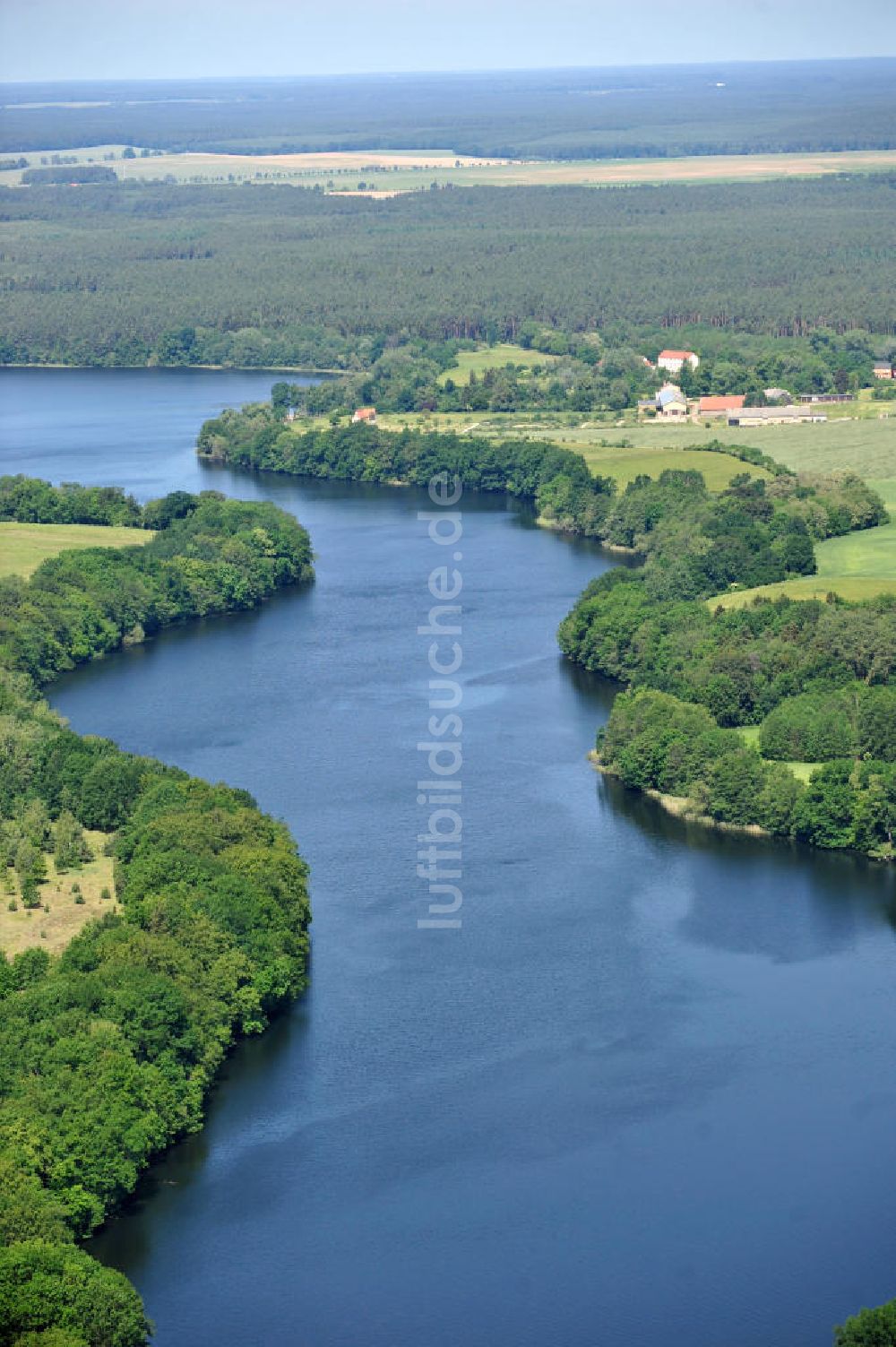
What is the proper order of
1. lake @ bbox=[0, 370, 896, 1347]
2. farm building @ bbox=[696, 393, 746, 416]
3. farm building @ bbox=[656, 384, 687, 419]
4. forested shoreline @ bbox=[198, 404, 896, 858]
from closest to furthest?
lake @ bbox=[0, 370, 896, 1347]
forested shoreline @ bbox=[198, 404, 896, 858]
farm building @ bbox=[696, 393, 746, 416]
farm building @ bbox=[656, 384, 687, 419]

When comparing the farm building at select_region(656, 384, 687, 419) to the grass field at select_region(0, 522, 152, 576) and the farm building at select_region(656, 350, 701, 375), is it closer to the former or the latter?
the farm building at select_region(656, 350, 701, 375)

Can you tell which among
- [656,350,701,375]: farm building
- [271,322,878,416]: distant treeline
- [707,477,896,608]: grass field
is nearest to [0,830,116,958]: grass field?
[707,477,896,608]: grass field

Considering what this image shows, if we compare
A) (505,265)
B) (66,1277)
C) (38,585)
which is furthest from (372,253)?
(66,1277)

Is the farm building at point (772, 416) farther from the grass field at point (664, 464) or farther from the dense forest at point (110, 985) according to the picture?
the dense forest at point (110, 985)

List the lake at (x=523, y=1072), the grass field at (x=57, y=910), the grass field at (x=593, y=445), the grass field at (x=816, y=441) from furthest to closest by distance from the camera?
the grass field at (x=816, y=441) → the grass field at (x=593, y=445) → the grass field at (x=57, y=910) → the lake at (x=523, y=1072)

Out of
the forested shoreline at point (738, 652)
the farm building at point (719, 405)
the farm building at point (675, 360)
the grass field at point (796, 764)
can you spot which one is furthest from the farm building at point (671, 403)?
the grass field at point (796, 764)

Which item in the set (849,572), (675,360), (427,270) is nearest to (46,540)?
(849,572)
